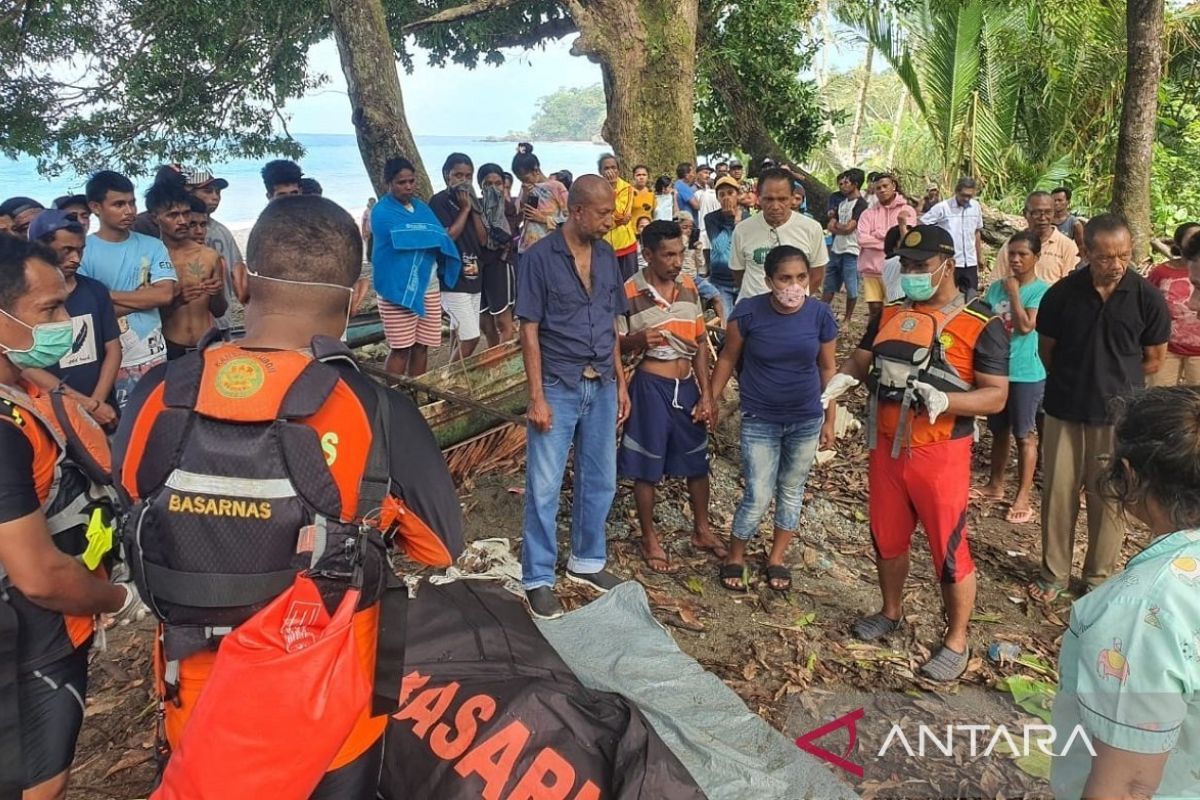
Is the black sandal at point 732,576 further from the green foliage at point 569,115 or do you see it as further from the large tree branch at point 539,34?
the green foliage at point 569,115

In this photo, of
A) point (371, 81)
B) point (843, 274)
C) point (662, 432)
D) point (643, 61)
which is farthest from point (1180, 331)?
point (371, 81)

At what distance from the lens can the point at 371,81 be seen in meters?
9.82

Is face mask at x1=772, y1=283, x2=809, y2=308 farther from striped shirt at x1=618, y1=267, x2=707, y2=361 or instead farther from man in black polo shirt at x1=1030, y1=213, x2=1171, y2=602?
man in black polo shirt at x1=1030, y1=213, x2=1171, y2=602

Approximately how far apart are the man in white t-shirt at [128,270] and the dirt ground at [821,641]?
5.54 ft

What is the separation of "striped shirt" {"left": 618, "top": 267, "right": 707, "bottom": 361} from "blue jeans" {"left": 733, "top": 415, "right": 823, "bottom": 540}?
0.57 metres

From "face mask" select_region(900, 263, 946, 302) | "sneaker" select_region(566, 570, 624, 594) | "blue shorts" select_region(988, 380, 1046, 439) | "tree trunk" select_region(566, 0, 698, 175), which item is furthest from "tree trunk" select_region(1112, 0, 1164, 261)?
"sneaker" select_region(566, 570, 624, 594)

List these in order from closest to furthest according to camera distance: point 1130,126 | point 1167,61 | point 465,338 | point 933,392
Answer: point 933,392 < point 465,338 < point 1130,126 < point 1167,61

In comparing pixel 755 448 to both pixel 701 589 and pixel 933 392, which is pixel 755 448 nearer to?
pixel 701 589

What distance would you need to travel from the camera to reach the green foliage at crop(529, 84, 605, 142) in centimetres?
12106

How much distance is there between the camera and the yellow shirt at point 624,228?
8.52 metres

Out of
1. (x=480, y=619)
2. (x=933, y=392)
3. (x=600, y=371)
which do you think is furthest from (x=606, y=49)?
(x=480, y=619)

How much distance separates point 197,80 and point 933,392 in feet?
43.2

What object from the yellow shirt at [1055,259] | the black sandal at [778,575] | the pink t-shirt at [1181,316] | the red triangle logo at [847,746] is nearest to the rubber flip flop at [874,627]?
the black sandal at [778,575]

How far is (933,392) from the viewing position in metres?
3.46
